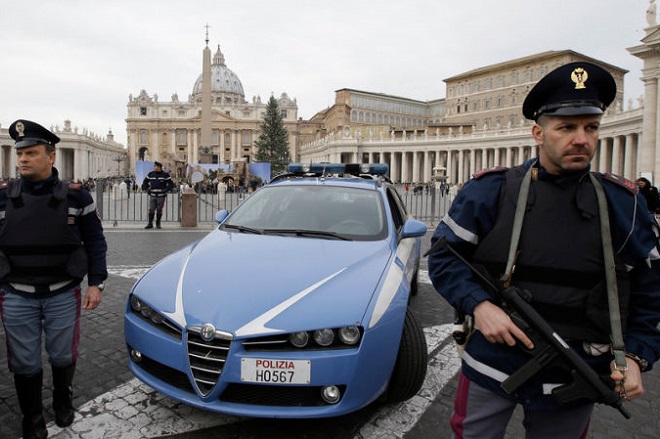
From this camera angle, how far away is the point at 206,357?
8.45 ft

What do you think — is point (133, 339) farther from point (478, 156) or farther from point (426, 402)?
point (478, 156)

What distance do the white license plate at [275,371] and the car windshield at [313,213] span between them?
145cm

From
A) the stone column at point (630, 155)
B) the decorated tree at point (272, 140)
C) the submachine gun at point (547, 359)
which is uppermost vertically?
the decorated tree at point (272, 140)

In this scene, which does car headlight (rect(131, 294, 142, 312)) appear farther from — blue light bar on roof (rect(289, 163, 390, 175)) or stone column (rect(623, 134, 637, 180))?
stone column (rect(623, 134, 637, 180))

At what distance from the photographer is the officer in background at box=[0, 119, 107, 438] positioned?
2771 millimetres

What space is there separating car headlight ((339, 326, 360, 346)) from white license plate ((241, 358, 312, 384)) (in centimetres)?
23

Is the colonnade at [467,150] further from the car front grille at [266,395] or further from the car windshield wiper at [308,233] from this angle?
the car front grille at [266,395]

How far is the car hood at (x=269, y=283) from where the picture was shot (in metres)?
2.62

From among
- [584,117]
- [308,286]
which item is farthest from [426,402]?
[584,117]

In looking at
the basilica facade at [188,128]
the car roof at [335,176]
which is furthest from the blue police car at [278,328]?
the basilica facade at [188,128]

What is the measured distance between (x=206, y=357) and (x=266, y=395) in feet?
1.29

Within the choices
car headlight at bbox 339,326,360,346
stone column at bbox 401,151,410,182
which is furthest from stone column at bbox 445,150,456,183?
car headlight at bbox 339,326,360,346

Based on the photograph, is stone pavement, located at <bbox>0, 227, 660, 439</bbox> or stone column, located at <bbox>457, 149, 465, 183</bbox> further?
stone column, located at <bbox>457, 149, 465, 183</bbox>

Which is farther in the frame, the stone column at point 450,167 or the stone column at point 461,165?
the stone column at point 450,167
